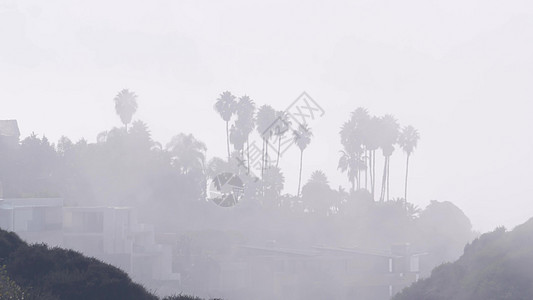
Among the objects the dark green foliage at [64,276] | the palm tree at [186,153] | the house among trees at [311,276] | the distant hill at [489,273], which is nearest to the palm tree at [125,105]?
the palm tree at [186,153]

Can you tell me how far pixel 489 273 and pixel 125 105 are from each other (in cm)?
7415

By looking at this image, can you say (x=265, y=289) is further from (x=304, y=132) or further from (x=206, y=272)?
(x=304, y=132)

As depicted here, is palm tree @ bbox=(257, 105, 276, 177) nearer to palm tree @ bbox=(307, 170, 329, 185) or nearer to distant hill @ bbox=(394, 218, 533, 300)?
palm tree @ bbox=(307, 170, 329, 185)

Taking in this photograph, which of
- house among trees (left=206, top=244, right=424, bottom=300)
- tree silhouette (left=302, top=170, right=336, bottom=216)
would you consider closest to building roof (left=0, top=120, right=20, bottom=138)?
house among trees (left=206, top=244, right=424, bottom=300)

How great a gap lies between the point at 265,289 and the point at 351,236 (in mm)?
23756

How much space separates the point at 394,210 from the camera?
97500 mm

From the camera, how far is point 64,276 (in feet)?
61.4

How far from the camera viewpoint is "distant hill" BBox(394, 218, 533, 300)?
3972 centimetres

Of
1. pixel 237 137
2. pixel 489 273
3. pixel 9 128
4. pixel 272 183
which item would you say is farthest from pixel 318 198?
pixel 489 273

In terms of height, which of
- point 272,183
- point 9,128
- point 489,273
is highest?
point 9,128

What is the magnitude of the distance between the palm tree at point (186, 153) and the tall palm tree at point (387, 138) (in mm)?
27026

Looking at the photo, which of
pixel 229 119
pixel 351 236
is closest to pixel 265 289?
pixel 351 236

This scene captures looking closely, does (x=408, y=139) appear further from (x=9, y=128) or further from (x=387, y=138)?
(x=9, y=128)

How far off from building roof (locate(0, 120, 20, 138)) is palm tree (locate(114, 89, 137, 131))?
61.8 feet
